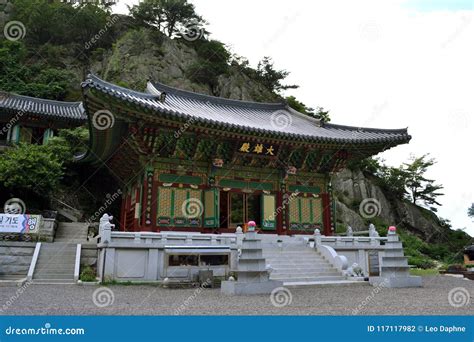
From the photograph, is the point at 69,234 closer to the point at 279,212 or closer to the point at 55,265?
the point at 55,265

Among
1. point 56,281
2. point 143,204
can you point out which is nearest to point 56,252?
point 56,281

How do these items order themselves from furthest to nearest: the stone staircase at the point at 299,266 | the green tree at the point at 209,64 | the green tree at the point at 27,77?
the green tree at the point at 209,64
the green tree at the point at 27,77
the stone staircase at the point at 299,266

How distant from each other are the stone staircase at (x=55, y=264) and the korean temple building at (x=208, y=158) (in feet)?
10.2

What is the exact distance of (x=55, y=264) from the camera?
13.9m

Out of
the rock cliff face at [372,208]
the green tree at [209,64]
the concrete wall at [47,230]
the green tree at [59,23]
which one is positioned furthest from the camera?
the green tree at [59,23]

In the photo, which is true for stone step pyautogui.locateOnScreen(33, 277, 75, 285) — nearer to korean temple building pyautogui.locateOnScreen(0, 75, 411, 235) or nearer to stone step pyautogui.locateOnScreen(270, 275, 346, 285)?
korean temple building pyautogui.locateOnScreen(0, 75, 411, 235)

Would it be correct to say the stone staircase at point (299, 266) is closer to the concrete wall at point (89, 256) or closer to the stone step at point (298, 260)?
the stone step at point (298, 260)

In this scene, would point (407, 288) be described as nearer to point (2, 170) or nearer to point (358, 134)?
point (358, 134)

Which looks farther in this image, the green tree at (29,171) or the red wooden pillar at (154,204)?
the green tree at (29,171)

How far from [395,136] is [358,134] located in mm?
2180

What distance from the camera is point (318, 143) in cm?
1842

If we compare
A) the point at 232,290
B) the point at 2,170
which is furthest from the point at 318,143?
the point at 2,170

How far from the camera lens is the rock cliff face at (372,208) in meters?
37.0

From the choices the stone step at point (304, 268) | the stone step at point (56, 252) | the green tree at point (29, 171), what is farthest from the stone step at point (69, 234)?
the stone step at point (304, 268)
